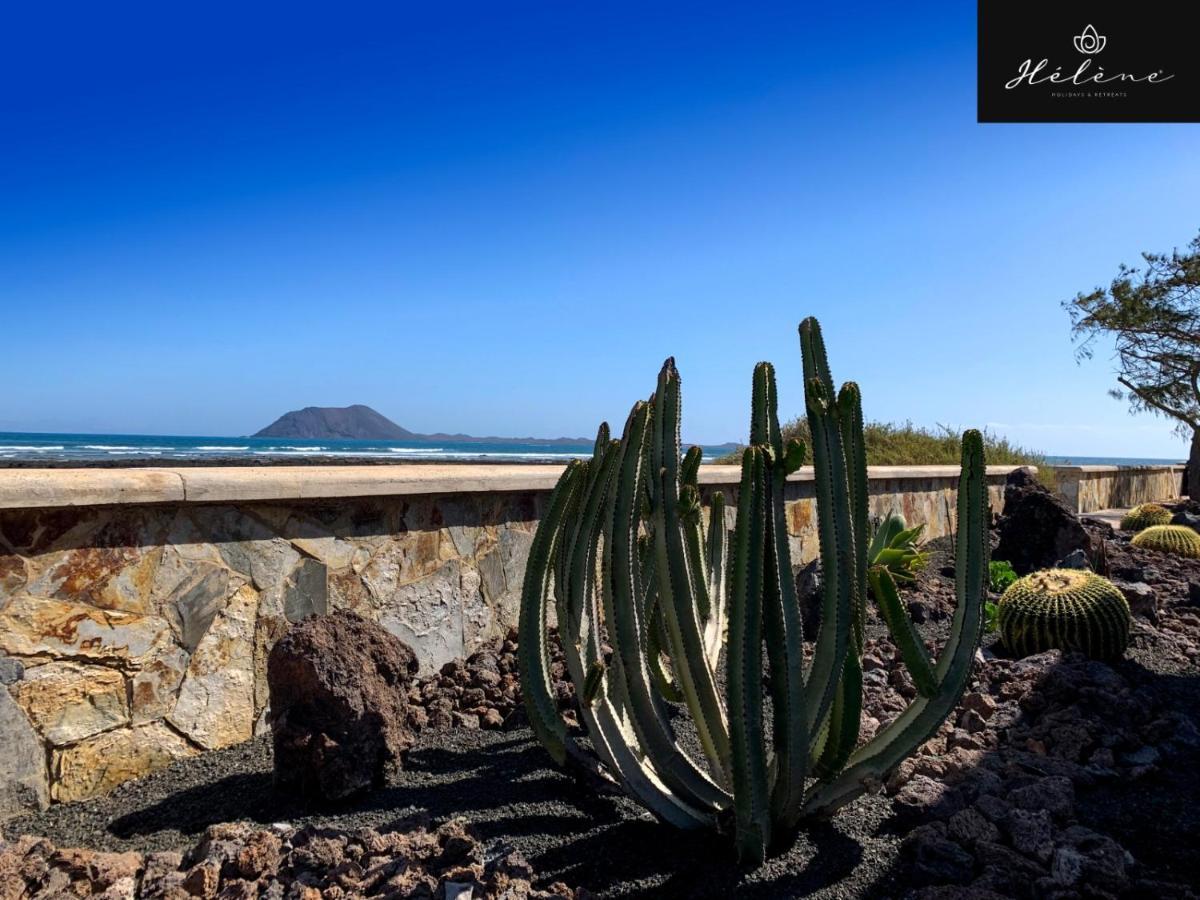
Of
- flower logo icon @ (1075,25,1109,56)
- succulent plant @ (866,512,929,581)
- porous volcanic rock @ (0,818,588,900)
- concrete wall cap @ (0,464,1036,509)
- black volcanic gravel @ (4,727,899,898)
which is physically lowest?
black volcanic gravel @ (4,727,899,898)

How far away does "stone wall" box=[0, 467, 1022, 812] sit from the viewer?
115 inches

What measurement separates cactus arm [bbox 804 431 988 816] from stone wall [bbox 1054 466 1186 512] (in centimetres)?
1200

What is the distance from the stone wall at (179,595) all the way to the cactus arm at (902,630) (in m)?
2.32

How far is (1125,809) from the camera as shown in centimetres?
288

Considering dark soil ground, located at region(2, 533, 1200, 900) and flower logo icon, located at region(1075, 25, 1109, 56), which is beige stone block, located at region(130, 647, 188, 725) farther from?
flower logo icon, located at region(1075, 25, 1109, 56)

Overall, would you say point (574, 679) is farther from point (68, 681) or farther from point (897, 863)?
point (68, 681)

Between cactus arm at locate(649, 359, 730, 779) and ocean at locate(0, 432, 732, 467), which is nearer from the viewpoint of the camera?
cactus arm at locate(649, 359, 730, 779)

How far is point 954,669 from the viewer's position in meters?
2.51

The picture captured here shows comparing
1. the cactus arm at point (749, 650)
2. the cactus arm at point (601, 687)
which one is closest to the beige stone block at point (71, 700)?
the cactus arm at point (601, 687)

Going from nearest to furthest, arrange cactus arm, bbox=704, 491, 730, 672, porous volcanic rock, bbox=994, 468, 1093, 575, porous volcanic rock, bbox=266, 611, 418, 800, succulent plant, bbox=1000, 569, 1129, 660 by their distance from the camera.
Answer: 1. porous volcanic rock, bbox=266, 611, 418, 800
2. cactus arm, bbox=704, 491, 730, 672
3. succulent plant, bbox=1000, 569, 1129, 660
4. porous volcanic rock, bbox=994, 468, 1093, 575

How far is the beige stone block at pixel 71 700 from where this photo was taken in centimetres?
292

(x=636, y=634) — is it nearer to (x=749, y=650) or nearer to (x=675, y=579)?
(x=675, y=579)

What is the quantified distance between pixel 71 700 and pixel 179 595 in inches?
18.9

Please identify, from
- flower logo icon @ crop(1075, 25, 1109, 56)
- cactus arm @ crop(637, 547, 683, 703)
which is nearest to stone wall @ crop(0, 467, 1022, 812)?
cactus arm @ crop(637, 547, 683, 703)
